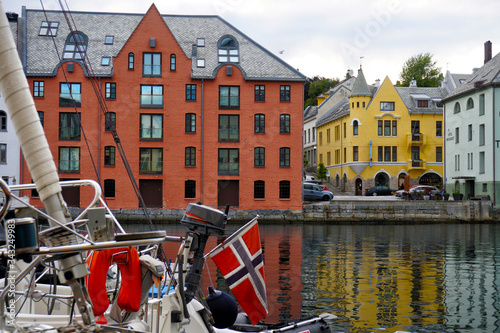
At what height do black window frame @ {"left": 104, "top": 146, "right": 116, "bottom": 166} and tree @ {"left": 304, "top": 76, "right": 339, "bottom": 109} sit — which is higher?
tree @ {"left": 304, "top": 76, "right": 339, "bottom": 109}

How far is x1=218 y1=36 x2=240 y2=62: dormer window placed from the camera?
173ft

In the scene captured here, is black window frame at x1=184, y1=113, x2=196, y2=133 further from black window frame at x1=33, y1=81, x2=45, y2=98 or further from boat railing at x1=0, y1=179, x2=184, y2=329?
boat railing at x1=0, y1=179, x2=184, y2=329

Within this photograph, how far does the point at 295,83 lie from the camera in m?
52.6

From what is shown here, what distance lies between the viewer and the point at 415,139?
2778 inches

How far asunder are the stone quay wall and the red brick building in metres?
1.85

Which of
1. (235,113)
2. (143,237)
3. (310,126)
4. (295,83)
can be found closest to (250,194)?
(235,113)

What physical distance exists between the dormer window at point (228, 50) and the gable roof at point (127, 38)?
1.40 ft

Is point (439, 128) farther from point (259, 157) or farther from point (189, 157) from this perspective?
point (189, 157)

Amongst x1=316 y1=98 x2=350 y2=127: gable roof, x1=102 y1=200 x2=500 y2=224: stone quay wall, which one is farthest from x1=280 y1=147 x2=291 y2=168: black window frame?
x1=316 y1=98 x2=350 y2=127: gable roof

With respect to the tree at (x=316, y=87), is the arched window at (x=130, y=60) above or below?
below

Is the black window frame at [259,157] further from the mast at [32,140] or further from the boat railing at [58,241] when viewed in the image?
the mast at [32,140]

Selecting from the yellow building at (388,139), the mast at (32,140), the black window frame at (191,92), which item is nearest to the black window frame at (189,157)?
the black window frame at (191,92)

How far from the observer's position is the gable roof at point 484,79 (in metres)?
56.9

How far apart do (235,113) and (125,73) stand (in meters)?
10.0
